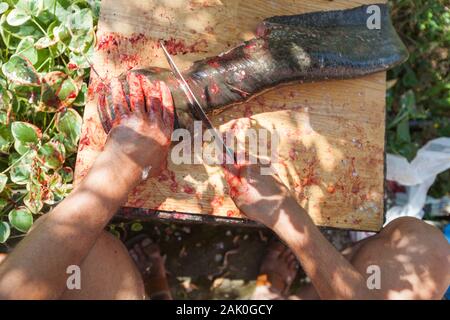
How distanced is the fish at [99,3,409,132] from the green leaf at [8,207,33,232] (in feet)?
2.36

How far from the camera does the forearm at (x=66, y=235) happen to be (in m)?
1.72

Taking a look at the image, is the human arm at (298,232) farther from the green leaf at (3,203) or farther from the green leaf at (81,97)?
the green leaf at (3,203)

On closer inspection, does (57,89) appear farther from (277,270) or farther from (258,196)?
(277,270)

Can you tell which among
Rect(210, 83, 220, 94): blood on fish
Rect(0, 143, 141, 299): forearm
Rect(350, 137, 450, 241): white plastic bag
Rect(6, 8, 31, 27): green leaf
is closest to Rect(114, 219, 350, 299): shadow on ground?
Rect(350, 137, 450, 241): white plastic bag

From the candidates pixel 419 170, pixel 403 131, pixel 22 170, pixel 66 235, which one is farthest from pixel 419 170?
pixel 22 170

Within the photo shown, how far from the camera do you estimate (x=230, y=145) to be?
7.90 ft

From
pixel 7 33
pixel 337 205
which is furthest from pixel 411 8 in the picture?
pixel 7 33

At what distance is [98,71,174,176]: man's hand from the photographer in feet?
6.72

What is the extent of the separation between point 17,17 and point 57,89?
46 cm

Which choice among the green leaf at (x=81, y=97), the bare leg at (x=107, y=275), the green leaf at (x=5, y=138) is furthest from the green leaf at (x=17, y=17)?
the bare leg at (x=107, y=275)

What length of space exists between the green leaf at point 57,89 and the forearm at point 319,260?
132 centimetres

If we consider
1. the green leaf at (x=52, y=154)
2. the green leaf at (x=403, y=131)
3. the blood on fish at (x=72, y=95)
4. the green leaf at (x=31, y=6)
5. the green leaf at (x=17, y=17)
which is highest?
the green leaf at (x=31, y=6)
